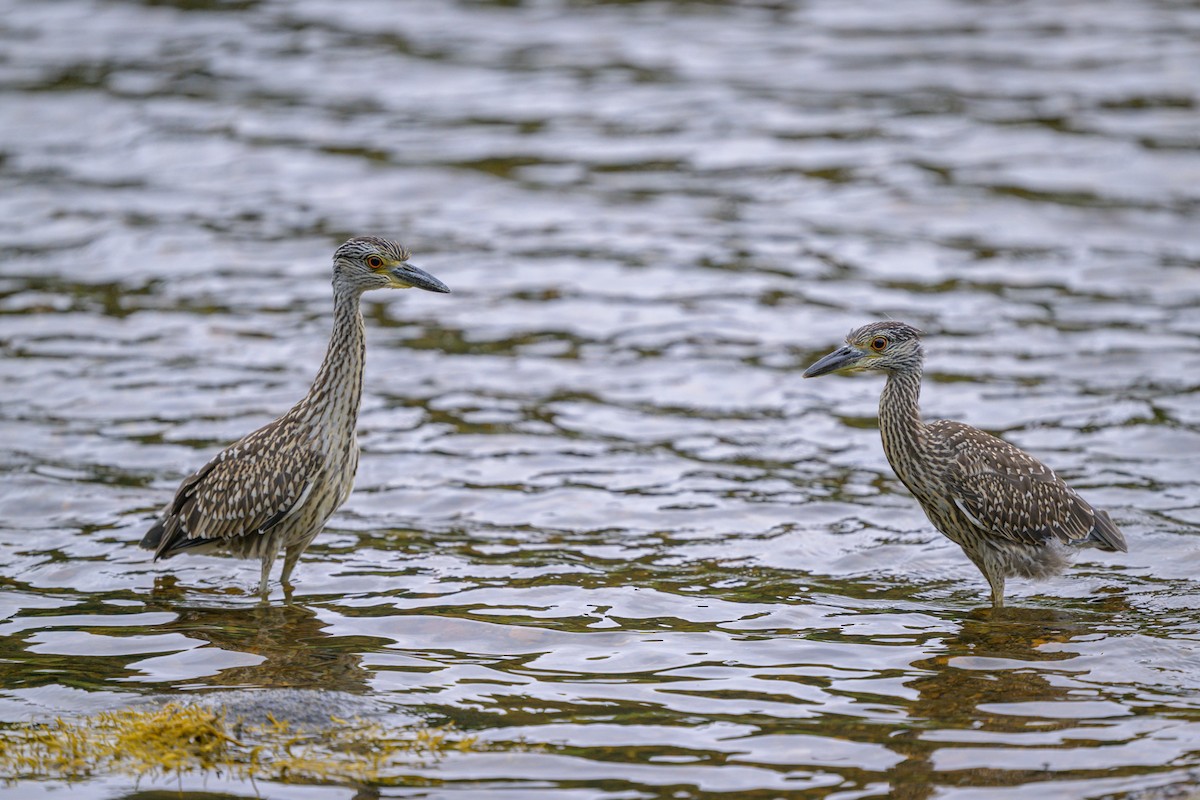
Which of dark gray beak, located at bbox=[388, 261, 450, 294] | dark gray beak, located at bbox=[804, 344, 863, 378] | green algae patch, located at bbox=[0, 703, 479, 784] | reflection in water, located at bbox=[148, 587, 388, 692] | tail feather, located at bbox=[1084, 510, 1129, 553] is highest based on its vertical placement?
dark gray beak, located at bbox=[388, 261, 450, 294]

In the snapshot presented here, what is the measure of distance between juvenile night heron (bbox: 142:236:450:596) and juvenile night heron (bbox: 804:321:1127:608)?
2778 millimetres

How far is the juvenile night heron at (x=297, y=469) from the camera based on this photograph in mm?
9555

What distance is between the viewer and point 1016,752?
285 inches

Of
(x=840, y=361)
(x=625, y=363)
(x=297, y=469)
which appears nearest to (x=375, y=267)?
(x=297, y=469)

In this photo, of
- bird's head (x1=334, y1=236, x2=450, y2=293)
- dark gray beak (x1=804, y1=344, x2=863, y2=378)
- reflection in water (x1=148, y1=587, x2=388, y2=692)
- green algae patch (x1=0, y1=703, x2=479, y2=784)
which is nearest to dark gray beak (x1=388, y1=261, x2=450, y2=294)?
bird's head (x1=334, y1=236, x2=450, y2=293)

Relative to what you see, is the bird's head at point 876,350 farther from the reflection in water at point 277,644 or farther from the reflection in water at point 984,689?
the reflection in water at point 277,644

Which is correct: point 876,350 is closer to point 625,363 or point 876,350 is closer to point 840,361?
point 840,361

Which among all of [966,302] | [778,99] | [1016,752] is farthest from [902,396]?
[778,99]

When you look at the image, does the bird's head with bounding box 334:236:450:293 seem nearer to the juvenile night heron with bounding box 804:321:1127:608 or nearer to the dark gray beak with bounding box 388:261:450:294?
the dark gray beak with bounding box 388:261:450:294

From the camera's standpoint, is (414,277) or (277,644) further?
(414,277)

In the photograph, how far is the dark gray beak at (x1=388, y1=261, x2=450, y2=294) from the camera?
9.88m

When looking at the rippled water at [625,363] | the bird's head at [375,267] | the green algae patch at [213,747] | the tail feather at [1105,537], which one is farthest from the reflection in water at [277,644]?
the tail feather at [1105,537]

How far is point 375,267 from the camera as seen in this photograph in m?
9.95

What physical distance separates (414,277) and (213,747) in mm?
3588
